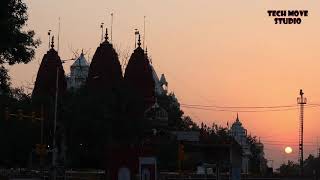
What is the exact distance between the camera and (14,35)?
23391mm

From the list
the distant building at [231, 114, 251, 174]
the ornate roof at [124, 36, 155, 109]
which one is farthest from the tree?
the distant building at [231, 114, 251, 174]

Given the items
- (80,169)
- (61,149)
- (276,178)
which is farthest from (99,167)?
(276,178)

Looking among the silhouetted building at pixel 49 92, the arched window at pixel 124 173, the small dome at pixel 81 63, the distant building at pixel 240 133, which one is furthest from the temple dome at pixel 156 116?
the distant building at pixel 240 133

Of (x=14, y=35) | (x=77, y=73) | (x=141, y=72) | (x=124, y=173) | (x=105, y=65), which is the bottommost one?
(x=124, y=173)

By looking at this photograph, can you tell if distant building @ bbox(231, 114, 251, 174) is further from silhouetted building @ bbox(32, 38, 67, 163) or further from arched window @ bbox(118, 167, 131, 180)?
arched window @ bbox(118, 167, 131, 180)

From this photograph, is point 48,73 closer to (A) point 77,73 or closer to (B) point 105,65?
(B) point 105,65

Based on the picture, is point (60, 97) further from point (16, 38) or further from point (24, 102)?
point (16, 38)

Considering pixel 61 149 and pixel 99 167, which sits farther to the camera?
pixel 99 167

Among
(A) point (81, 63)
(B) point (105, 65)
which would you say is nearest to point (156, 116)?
(B) point (105, 65)

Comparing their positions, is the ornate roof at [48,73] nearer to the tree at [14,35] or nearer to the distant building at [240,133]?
the distant building at [240,133]

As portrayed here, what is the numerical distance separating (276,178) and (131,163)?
204 ft

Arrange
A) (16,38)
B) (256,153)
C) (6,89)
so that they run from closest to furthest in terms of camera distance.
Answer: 1. (16,38)
2. (6,89)
3. (256,153)

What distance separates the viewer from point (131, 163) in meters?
31.9

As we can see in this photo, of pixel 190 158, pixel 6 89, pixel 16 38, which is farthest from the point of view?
pixel 190 158
